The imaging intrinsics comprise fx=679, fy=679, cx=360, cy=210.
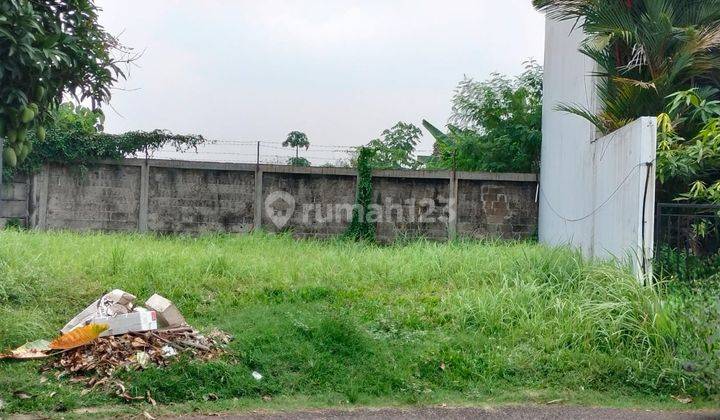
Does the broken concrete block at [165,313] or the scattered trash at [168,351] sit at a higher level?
the broken concrete block at [165,313]

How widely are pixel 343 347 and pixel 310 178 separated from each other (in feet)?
23.6

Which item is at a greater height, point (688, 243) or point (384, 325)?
point (688, 243)

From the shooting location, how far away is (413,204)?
42.8 feet

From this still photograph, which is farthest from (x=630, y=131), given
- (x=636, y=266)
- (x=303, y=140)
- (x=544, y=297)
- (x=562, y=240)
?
(x=303, y=140)

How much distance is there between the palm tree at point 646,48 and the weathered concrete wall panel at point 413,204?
4512 mm

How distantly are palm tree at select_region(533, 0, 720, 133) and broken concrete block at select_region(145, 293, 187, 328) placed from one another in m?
5.67

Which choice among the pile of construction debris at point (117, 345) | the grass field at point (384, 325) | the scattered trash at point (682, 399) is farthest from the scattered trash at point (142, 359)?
the scattered trash at point (682, 399)

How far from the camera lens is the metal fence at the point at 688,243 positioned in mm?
6789

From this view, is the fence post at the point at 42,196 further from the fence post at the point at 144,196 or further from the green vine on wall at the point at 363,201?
the green vine on wall at the point at 363,201

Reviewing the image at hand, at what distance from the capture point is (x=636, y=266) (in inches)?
271

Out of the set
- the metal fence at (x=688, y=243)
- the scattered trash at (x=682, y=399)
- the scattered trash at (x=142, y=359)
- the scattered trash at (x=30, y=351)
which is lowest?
the scattered trash at (x=682, y=399)

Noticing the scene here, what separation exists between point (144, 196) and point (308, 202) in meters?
3.05

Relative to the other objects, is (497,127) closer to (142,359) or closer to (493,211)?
(493,211)

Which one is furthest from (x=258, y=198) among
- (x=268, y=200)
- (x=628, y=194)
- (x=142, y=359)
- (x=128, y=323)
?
(x=142, y=359)
